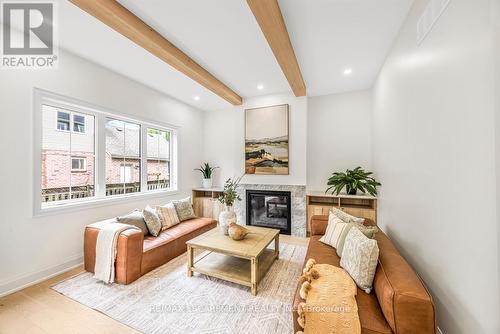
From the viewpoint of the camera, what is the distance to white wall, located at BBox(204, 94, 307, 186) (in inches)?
158

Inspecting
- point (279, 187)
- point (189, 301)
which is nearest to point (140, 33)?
point (189, 301)

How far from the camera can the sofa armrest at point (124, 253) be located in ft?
7.20

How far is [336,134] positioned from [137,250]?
399 centimetres

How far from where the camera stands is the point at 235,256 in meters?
2.33

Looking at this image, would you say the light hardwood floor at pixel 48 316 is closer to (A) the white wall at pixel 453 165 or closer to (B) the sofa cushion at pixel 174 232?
(B) the sofa cushion at pixel 174 232

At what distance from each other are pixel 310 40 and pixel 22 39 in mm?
3258

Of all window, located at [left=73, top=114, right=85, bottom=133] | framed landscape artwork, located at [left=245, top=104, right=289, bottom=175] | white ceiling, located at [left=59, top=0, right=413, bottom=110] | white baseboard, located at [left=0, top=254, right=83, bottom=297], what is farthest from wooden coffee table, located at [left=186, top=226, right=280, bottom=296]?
white ceiling, located at [left=59, top=0, right=413, bottom=110]

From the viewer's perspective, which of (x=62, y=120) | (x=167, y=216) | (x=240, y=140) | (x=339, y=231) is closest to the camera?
(x=339, y=231)

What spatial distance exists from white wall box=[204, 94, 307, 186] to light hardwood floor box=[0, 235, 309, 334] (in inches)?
125

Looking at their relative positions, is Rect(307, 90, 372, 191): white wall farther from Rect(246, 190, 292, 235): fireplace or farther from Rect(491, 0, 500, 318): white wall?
Rect(491, 0, 500, 318): white wall

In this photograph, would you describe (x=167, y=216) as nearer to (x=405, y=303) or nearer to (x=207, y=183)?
(x=207, y=183)

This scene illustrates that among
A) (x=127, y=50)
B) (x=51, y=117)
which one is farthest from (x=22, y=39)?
(x=127, y=50)

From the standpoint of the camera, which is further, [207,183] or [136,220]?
[207,183]

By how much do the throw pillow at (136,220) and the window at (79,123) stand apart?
1392mm
